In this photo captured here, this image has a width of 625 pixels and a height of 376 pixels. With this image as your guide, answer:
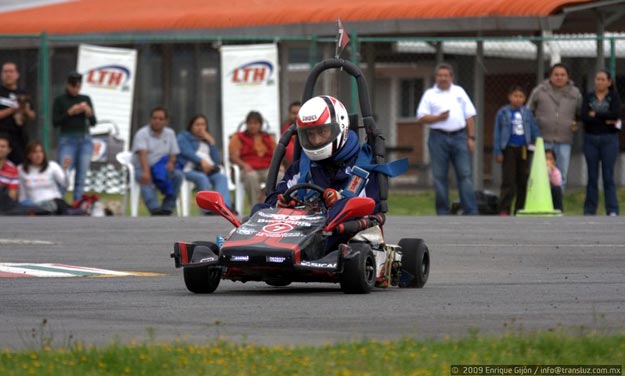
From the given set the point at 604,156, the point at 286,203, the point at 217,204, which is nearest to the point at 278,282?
the point at 286,203

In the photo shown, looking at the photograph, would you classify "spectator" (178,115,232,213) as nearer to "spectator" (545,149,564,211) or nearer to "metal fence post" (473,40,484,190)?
"spectator" (545,149,564,211)

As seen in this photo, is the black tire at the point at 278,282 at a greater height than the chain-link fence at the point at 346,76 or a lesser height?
lesser

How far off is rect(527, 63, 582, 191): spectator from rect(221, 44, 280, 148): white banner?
4.25 m

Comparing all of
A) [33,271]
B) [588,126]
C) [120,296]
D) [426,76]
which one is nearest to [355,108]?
[588,126]

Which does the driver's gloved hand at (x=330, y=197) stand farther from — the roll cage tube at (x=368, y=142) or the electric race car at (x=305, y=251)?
the roll cage tube at (x=368, y=142)

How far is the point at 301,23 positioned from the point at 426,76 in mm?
8473

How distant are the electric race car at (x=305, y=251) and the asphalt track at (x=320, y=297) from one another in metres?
0.14

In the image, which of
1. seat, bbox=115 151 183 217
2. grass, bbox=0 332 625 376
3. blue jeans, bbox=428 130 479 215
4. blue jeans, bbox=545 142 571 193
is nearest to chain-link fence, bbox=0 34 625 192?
blue jeans, bbox=545 142 571 193

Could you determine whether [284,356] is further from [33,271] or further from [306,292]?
[33,271]

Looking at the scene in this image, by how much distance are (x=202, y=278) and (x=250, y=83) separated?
1260cm

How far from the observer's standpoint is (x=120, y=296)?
983 centimetres

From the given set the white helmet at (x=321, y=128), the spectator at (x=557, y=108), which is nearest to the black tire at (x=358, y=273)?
the white helmet at (x=321, y=128)

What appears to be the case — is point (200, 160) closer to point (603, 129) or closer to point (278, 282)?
point (603, 129)

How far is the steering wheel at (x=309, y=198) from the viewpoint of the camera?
1028 cm
